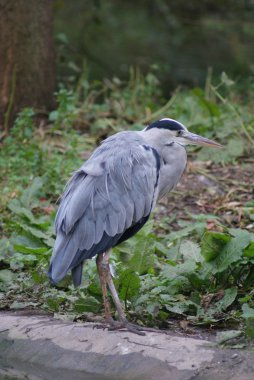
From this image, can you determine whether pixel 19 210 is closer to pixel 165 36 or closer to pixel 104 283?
pixel 104 283

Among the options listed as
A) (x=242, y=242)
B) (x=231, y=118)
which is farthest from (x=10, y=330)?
(x=231, y=118)

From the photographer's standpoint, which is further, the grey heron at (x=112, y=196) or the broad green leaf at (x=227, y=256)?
the broad green leaf at (x=227, y=256)

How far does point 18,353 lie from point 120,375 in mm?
639

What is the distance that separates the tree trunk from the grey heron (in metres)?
3.25

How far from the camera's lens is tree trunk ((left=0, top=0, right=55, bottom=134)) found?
847 centimetres

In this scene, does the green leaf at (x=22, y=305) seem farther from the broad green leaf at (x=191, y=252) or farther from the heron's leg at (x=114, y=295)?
the broad green leaf at (x=191, y=252)

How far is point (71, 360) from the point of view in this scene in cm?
452

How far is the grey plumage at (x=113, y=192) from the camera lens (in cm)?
493

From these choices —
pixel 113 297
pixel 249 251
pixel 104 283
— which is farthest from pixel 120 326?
pixel 249 251

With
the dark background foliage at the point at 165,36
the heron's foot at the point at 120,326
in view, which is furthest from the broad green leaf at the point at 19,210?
the dark background foliage at the point at 165,36

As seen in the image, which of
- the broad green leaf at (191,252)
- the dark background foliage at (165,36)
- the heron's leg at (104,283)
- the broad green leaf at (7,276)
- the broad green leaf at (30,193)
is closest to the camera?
the heron's leg at (104,283)

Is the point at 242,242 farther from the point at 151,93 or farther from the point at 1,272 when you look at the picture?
the point at 151,93

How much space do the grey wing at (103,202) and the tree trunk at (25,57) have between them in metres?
3.37

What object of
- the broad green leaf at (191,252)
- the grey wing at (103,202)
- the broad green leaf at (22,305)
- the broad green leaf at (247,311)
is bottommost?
the broad green leaf at (22,305)
